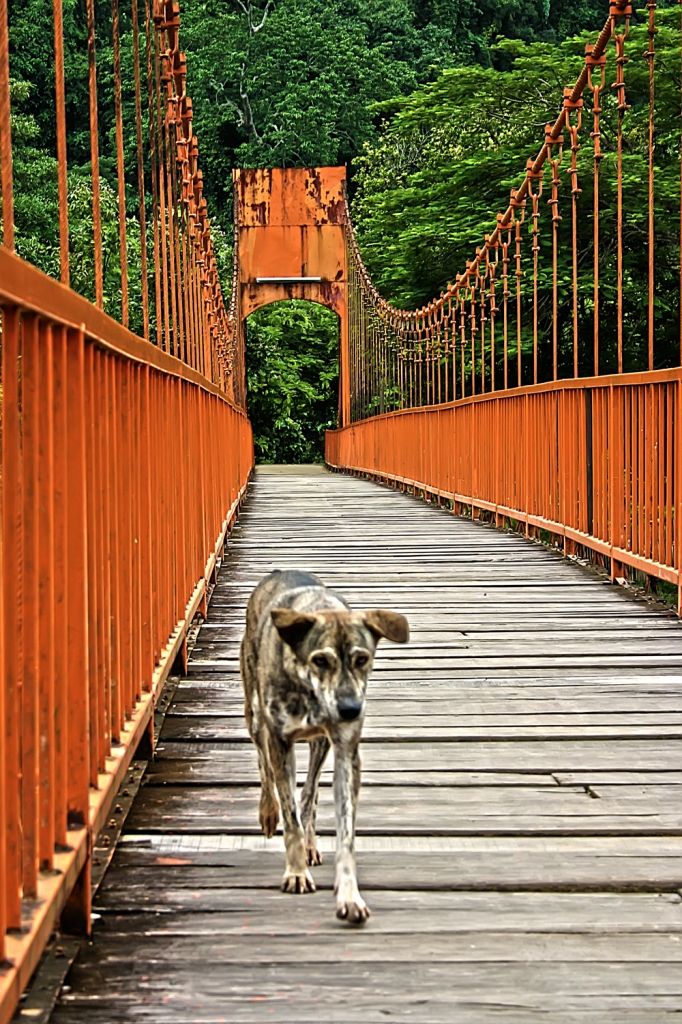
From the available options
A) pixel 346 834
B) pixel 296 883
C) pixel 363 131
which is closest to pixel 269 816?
pixel 296 883

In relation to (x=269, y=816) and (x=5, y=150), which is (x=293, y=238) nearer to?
(x=269, y=816)

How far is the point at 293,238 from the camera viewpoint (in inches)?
1249

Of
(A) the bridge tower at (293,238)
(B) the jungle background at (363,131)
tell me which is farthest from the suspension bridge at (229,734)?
(A) the bridge tower at (293,238)

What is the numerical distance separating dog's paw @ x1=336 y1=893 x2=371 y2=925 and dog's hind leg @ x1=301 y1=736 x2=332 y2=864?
0.31 meters

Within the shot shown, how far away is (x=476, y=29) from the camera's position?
161 feet

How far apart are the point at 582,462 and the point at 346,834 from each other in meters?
5.40

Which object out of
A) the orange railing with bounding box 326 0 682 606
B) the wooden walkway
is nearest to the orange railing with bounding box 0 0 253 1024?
the wooden walkway

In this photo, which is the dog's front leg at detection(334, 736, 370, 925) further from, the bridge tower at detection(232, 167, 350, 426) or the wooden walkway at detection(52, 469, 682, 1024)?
the bridge tower at detection(232, 167, 350, 426)

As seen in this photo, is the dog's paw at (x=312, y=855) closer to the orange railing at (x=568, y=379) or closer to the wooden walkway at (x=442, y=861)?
the wooden walkway at (x=442, y=861)

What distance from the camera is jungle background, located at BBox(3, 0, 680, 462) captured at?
17.0 meters

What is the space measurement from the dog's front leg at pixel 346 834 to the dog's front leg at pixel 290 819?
10 cm

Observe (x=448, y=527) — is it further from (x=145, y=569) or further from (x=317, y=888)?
(x=317, y=888)

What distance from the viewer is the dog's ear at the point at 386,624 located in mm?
2381

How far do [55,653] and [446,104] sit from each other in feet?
86.5
